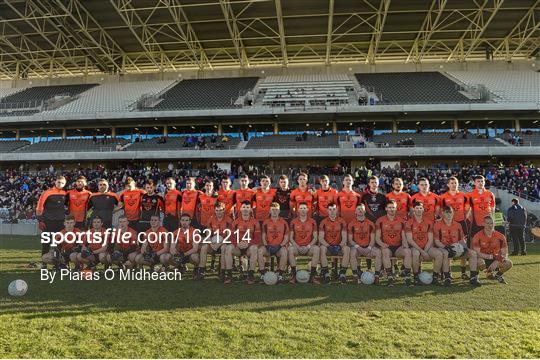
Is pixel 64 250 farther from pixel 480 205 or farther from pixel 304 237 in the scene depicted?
pixel 480 205

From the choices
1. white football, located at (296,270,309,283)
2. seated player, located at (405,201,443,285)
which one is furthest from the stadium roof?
white football, located at (296,270,309,283)

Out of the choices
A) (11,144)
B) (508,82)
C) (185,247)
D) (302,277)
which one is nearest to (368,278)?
(302,277)

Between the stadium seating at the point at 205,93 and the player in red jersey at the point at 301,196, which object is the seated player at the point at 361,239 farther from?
the stadium seating at the point at 205,93

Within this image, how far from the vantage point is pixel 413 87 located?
31.3 m

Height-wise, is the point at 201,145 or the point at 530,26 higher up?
the point at 530,26

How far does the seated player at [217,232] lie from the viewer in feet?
24.7

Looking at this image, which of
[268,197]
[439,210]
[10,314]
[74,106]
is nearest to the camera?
[10,314]

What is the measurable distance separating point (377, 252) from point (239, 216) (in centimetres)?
313

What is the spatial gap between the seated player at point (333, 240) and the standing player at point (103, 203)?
501cm

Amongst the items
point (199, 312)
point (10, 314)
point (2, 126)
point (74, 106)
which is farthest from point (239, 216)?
point (2, 126)

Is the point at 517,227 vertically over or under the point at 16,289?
over

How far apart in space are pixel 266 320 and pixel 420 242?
418 centimetres

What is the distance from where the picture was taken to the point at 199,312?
211 inches

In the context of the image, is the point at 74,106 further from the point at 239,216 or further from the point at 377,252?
the point at 377,252
